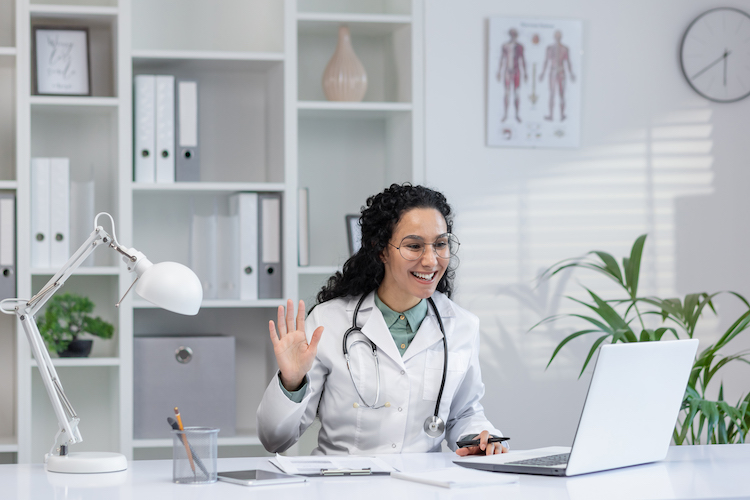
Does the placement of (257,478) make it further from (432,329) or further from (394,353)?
(432,329)

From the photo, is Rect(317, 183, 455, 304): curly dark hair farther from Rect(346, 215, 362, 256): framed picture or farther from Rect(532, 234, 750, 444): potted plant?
Rect(532, 234, 750, 444): potted plant

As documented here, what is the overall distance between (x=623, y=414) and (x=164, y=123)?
72.9 inches

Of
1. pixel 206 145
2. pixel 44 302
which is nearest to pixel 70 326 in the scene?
pixel 206 145

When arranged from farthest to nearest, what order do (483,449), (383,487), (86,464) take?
(483,449) → (86,464) → (383,487)

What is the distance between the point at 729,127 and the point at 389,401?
1.94 m

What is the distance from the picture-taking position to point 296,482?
1417 millimetres

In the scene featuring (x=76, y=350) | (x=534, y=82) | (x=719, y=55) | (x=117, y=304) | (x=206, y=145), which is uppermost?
(x=719, y=55)

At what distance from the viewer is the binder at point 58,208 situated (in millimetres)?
2617

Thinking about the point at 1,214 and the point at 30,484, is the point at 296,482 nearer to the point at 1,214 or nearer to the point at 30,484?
the point at 30,484

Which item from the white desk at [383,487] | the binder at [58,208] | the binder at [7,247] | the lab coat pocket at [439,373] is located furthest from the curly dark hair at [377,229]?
the binder at [7,247]

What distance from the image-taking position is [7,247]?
259 centimetres

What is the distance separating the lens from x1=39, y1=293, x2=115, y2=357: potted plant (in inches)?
102

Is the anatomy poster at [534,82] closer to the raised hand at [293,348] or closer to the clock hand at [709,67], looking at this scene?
the clock hand at [709,67]

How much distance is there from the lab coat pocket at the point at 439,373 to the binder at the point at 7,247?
1.46 meters
